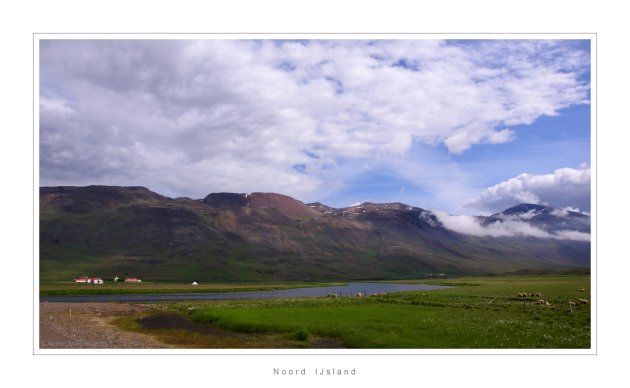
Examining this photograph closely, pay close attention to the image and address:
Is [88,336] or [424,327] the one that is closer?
[424,327]

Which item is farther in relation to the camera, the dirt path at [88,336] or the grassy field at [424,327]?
the dirt path at [88,336]

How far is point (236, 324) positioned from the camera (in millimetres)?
43438

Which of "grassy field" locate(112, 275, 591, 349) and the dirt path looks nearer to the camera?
"grassy field" locate(112, 275, 591, 349)

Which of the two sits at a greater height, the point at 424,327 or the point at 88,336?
the point at 424,327

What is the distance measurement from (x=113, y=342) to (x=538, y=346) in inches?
1179
